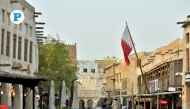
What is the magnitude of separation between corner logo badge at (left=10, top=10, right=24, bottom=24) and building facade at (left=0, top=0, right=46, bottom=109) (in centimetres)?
33

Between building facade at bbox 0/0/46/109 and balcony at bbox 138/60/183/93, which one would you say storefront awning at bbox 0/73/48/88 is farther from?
balcony at bbox 138/60/183/93

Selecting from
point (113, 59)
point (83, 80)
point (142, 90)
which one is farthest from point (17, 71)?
point (113, 59)

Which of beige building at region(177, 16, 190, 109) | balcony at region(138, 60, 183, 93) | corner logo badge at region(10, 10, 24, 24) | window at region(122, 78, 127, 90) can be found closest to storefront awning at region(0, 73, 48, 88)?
corner logo badge at region(10, 10, 24, 24)

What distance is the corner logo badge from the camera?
4366 centimetres

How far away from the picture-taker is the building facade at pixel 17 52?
136 ft

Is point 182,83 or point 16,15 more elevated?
point 16,15

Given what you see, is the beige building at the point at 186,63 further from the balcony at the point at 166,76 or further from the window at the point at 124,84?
the window at the point at 124,84

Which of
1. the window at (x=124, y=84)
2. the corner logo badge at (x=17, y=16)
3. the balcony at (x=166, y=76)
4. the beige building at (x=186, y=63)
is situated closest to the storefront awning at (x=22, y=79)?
the corner logo badge at (x=17, y=16)

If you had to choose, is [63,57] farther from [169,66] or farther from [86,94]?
[86,94]

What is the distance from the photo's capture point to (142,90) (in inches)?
2884

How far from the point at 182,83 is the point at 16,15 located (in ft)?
50.6

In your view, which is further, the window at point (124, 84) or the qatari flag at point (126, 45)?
the window at point (124, 84)

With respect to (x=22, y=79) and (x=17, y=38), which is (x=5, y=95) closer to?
(x=17, y=38)

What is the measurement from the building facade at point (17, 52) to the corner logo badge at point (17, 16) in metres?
0.33
